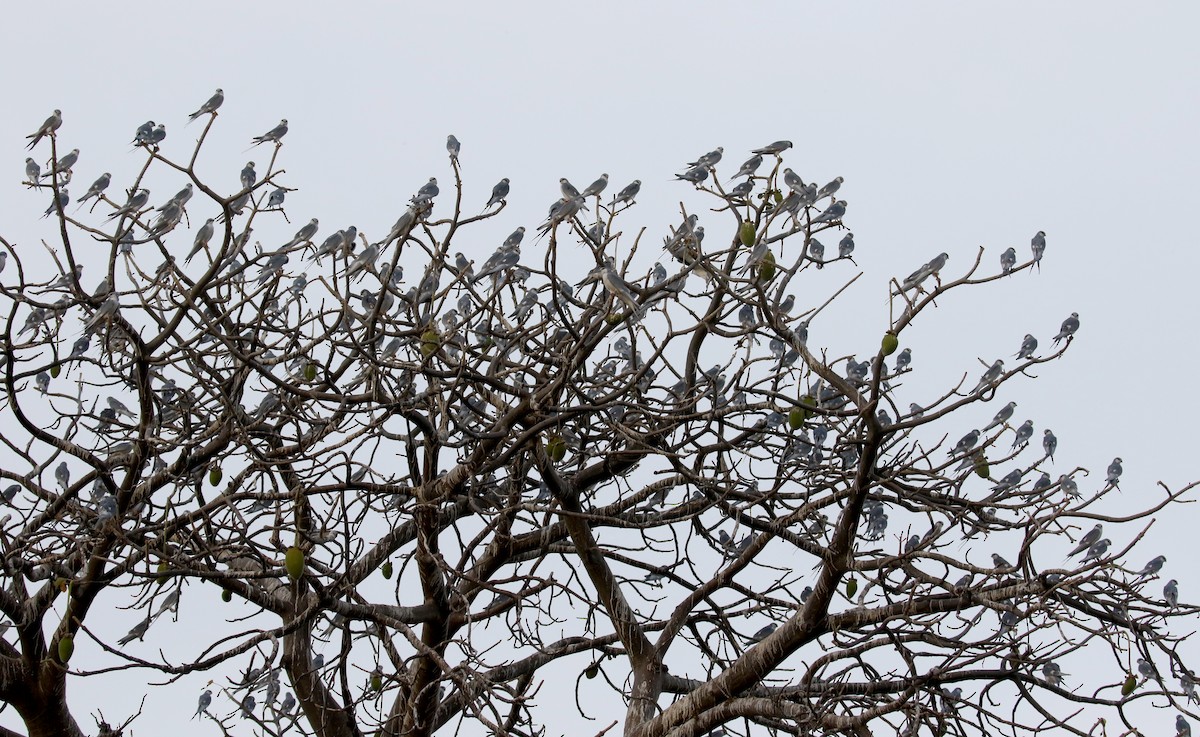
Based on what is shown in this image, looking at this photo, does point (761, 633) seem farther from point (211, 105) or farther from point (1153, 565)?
point (211, 105)

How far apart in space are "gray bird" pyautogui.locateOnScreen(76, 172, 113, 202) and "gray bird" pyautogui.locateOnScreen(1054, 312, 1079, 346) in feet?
16.3

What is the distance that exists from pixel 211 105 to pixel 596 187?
6.54 ft

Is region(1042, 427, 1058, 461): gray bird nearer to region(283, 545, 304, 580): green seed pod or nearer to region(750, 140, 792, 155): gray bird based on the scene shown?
region(750, 140, 792, 155): gray bird

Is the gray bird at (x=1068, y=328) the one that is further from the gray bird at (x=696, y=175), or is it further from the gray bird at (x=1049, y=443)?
the gray bird at (x=696, y=175)

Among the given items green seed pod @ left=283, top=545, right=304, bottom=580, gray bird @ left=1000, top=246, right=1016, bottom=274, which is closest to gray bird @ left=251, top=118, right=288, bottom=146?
green seed pod @ left=283, top=545, right=304, bottom=580

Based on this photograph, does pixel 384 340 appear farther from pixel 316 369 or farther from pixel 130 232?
pixel 130 232

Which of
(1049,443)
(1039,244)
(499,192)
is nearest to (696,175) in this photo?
(499,192)

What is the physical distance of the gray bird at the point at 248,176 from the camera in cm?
616

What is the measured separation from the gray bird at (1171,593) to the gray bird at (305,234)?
4847mm

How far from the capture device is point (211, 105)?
20.5 ft

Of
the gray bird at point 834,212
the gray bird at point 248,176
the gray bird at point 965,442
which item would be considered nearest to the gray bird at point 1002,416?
the gray bird at point 965,442

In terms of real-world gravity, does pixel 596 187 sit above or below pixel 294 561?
above

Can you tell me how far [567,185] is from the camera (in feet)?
19.4

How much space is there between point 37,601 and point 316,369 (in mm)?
2348
